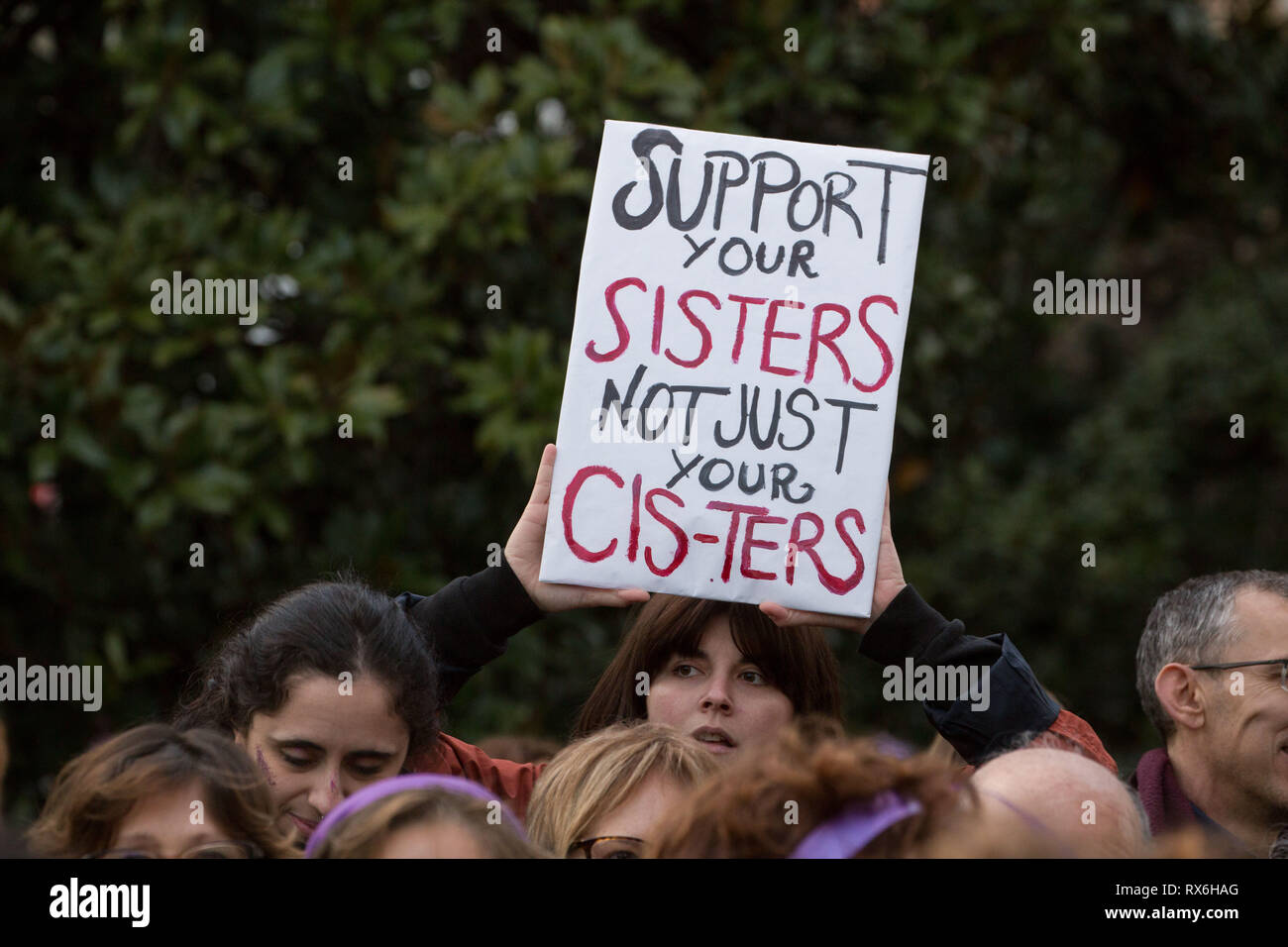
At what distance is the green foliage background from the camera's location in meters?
3.83

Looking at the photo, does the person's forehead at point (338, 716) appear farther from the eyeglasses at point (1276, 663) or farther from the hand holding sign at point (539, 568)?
the eyeglasses at point (1276, 663)

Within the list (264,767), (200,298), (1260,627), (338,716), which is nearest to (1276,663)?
(1260,627)

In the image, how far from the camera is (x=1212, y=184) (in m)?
6.07

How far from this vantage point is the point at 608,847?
216 centimetres

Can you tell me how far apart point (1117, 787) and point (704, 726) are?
0.84 meters

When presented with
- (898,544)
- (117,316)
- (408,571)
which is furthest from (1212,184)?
(117,316)

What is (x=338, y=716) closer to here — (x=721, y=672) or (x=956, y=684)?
(x=721, y=672)

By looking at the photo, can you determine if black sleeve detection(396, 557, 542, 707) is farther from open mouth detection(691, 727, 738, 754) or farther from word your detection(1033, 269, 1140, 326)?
word your detection(1033, 269, 1140, 326)

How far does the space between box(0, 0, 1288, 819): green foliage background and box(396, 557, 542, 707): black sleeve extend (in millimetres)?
1095

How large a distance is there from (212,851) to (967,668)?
1249mm

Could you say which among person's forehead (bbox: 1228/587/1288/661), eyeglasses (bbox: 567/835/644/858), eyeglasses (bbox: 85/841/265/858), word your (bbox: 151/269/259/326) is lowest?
eyeglasses (bbox: 567/835/644/858)
